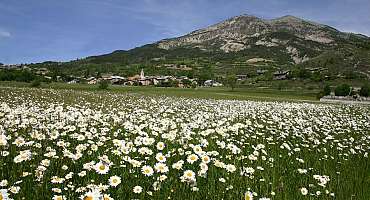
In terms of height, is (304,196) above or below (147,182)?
below

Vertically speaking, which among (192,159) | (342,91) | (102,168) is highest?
(102,168)

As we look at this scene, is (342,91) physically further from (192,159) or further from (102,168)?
(102,168)

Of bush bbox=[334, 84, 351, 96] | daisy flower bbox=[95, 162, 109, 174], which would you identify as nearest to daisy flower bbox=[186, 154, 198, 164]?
daisy flower bbox=[95, 162, 109, 174]

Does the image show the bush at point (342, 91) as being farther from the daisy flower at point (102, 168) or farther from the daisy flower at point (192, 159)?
the daisy flower at point (102, 168)

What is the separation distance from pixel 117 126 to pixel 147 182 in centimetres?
438

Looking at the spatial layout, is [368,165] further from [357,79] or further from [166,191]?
[357,79]

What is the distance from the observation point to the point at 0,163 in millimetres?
5863

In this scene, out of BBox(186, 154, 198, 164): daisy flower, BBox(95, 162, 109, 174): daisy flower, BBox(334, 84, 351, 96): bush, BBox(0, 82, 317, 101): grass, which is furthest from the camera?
BBox(334, 84, 351, 96): bush

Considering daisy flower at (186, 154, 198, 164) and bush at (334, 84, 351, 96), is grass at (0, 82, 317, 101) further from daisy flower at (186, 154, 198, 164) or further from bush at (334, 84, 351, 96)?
daisy flower at (186, 154, 198, 164)

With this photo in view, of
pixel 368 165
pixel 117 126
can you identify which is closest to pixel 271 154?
pixel 368 165

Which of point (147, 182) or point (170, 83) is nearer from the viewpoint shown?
point (147, 182)

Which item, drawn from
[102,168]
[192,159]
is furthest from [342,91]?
[102,168]

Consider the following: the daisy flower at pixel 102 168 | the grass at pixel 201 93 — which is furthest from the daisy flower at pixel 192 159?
the grass at pixel 201 93

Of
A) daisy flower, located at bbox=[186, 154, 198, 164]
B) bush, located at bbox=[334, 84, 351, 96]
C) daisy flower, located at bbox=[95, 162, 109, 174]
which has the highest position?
daisy flower, located at bbox=[95, 162, 109, 174]
